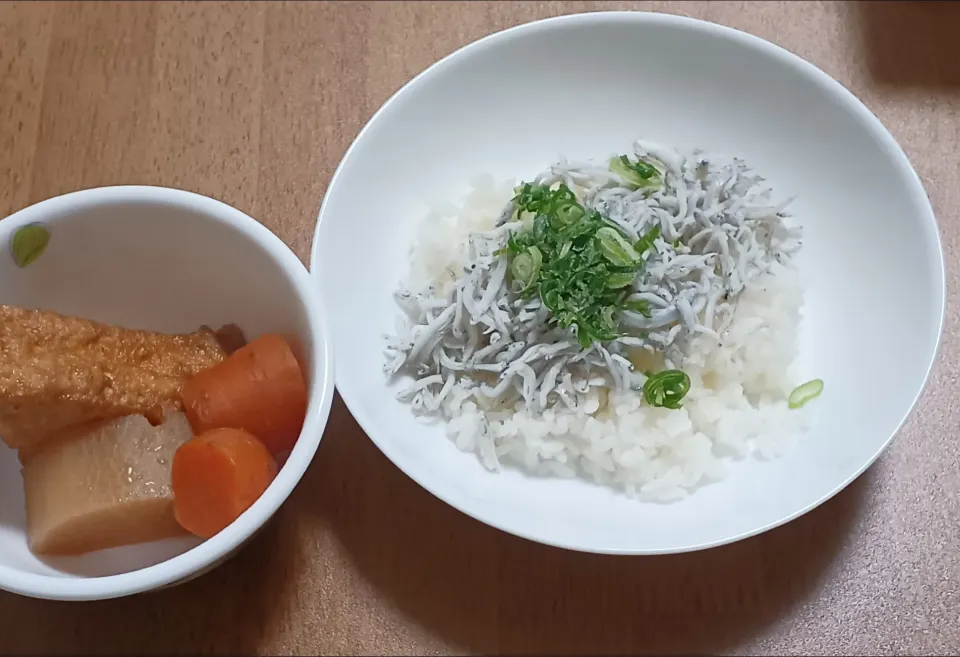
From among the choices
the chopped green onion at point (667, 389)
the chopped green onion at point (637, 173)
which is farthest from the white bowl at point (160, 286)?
the chopped green onion at point (637, 173)

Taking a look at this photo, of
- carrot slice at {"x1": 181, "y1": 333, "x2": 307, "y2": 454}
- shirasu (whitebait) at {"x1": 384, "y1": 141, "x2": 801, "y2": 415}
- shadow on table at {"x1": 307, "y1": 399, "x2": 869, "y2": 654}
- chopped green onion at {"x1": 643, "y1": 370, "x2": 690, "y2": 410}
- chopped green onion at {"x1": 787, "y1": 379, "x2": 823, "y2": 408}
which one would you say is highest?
carrot slice at {"x1": 181, "y1": 333, "x2": 307, "y2": 454}

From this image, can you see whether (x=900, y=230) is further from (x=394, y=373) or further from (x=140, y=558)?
(x=140, y=558)

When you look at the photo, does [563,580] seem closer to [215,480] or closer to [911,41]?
[215,480]

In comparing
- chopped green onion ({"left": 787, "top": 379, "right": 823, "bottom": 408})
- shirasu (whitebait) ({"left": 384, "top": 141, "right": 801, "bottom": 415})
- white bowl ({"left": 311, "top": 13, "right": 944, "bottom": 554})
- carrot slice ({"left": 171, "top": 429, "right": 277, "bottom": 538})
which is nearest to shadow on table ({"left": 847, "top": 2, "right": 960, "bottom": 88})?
white bowl ({"left": 311, "top": 13, "right": 944, "bottom": 554})

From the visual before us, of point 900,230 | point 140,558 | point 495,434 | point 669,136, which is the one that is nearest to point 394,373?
point 495,434

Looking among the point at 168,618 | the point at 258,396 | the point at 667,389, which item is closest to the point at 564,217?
the point at 667,389

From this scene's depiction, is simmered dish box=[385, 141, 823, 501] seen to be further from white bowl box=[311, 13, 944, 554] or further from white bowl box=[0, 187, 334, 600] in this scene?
white bowl box=[0, 187, 334, 600]
